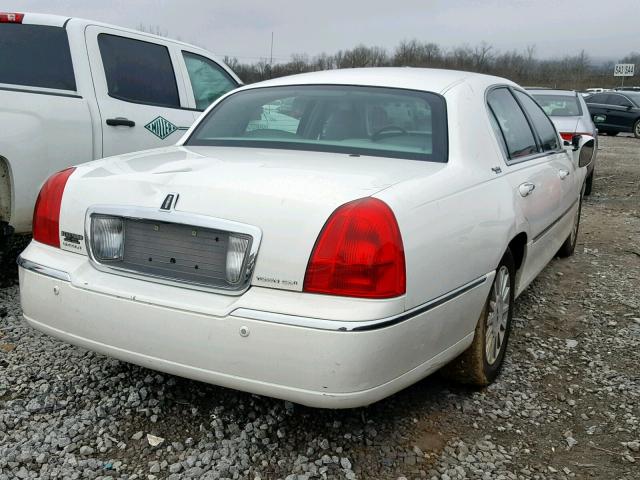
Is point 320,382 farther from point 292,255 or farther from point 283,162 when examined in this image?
point 283,162

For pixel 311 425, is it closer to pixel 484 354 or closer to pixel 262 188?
pixel 484 354

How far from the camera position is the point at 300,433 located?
→ 2.53 meters

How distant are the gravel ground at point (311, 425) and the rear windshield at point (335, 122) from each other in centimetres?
113

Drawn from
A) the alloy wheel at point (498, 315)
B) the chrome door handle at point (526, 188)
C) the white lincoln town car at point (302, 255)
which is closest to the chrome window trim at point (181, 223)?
the white lincoln town car at point (302, 255)

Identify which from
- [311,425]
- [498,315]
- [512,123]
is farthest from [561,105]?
[311,425]

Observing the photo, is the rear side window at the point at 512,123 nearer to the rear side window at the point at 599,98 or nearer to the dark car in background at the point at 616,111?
the dark car in background at the point at 616,111

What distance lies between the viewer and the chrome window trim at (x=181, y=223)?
2092 millimetres

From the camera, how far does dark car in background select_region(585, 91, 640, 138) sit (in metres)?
20.4

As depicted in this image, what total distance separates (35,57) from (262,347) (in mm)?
3027

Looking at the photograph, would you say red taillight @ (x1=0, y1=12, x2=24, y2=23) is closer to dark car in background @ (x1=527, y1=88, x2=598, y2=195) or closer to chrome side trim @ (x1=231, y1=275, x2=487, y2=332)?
chrome side trim @ (x1=231, y1=275, x2=487, y2=332)

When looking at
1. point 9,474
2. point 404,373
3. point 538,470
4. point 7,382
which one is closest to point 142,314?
point 9,474

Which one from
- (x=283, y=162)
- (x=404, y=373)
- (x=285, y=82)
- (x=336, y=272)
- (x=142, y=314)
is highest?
(x=285, y=82)

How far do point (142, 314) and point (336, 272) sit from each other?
0.70 meters

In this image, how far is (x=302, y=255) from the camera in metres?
2.05
